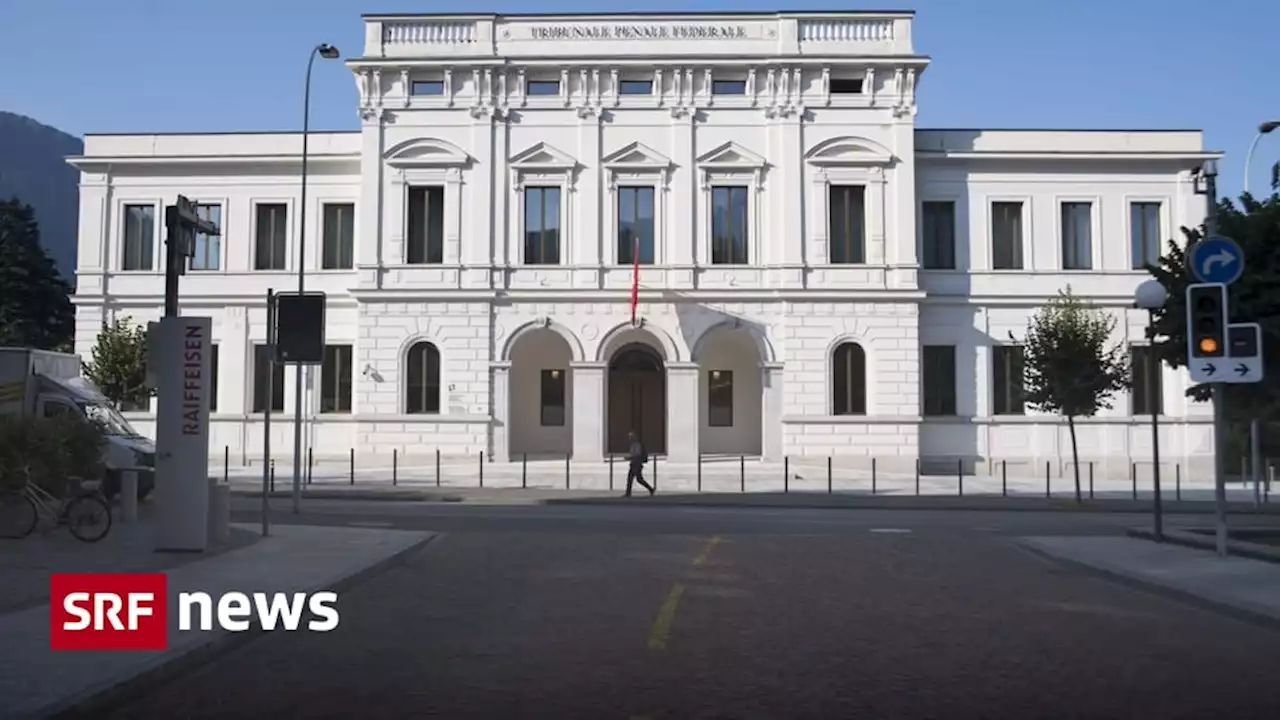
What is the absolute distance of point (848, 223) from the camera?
40.4m

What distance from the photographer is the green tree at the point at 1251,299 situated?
64.6ft

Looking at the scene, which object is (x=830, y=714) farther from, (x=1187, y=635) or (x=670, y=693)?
(x=1187, y=635)

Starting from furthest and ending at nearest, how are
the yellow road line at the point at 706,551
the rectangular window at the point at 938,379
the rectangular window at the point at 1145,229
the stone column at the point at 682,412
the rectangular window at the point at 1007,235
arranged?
1. the rectangular window at the point at 1007,235
2. the rectangular window at the point at 1145,229
3. the rectangular window at the point at 938,379
4. the stone column at the point at 682,412
5. the yellow road line at the point at 706,551

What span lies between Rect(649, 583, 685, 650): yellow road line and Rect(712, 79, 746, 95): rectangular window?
3028 cm

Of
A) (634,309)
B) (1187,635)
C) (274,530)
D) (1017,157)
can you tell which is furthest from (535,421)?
(1187,635)

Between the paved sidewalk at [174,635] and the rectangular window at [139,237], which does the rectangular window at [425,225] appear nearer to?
Result: the rectangular window at [139,237]

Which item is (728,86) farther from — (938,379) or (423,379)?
(423,379)

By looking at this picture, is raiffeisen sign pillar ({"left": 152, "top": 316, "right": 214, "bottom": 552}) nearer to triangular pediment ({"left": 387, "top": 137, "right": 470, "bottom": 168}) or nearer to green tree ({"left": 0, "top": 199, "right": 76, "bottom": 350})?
triangular pediment ({"left": 387, "top": 137, "right": 470, "bottom": 168})

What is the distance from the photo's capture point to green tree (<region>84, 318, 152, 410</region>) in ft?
129

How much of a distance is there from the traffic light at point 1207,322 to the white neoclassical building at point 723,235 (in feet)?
79.8

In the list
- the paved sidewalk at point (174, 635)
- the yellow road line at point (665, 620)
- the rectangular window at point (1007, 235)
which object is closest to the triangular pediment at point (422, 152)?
the rectangular window at point (1007, 235)

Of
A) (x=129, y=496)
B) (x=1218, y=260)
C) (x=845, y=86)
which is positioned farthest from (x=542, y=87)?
(x=1218, y=260)

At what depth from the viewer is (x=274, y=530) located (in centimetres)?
1781

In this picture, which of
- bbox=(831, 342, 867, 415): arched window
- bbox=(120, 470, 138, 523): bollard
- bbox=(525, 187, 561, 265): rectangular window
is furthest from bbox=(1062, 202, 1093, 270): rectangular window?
bbox=(120, 470, 138, 523): bollard
